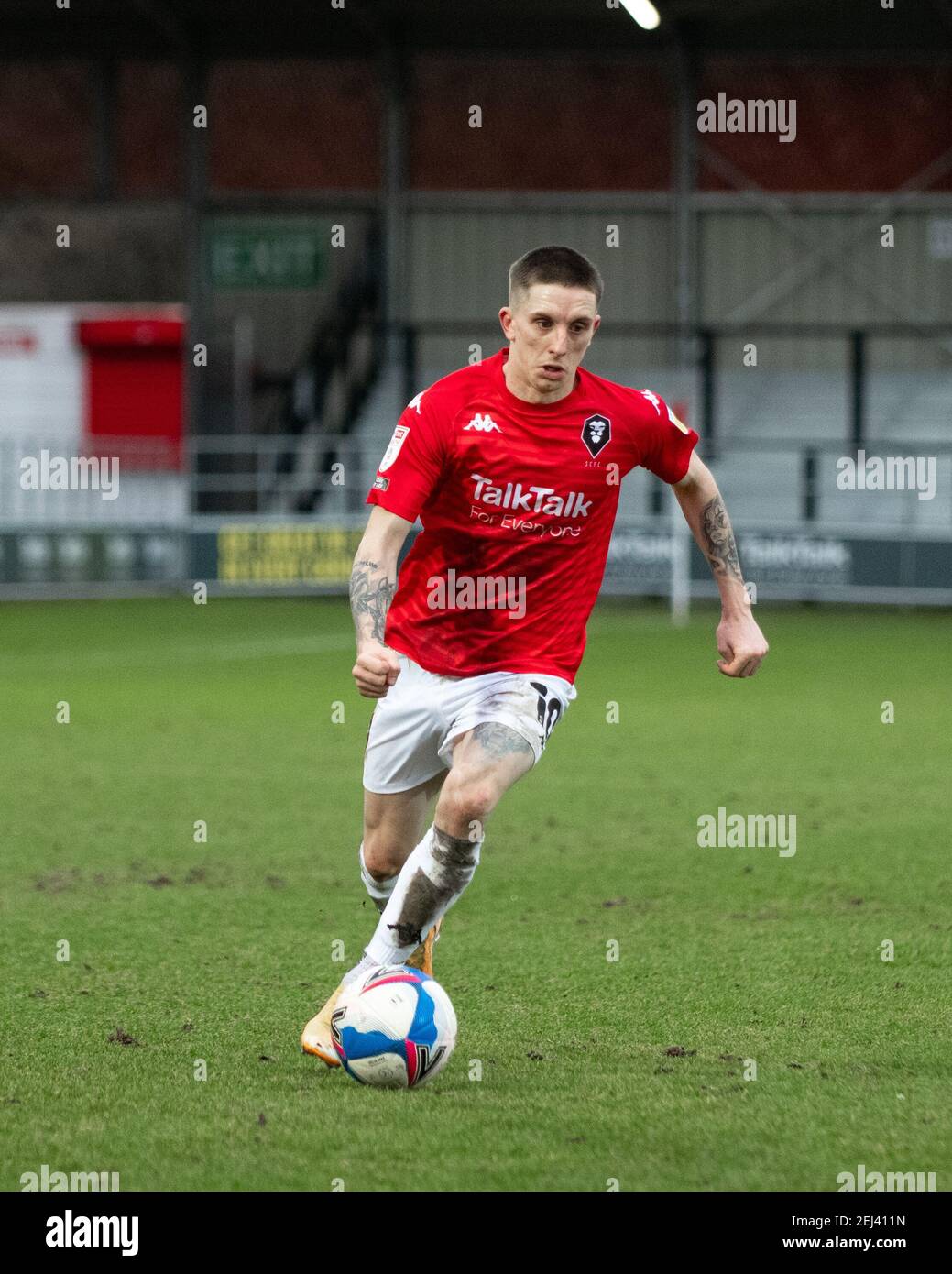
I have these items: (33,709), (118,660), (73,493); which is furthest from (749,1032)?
(73,493)

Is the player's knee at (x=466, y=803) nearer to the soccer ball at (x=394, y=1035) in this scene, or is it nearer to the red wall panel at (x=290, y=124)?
the soccer ball at (x=394, y=1035)

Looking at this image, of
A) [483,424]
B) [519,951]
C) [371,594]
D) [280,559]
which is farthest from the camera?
[280,559]

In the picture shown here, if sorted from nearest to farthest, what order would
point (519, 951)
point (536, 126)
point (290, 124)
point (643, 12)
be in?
point (519, 951) → point (643, 12) → point (536, 126) → point (290, 124)

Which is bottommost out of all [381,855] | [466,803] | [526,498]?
[381,855]

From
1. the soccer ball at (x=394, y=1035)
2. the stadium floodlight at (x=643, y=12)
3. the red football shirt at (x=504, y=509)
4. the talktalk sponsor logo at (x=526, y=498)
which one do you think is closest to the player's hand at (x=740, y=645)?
the red football shirt at (x=504, y=509)

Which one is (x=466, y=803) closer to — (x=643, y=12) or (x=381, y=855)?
(x=381, y=855)

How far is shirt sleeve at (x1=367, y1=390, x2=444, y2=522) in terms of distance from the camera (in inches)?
216

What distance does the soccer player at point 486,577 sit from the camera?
18.1 ft

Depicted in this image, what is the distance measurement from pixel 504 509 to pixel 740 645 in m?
0.82

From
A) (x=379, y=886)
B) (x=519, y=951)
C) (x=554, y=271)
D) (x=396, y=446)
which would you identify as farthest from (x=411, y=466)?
(x=519, y=951)

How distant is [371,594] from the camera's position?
18.0 feet

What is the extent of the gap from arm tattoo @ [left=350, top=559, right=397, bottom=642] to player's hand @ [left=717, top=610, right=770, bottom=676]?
1.01 metres

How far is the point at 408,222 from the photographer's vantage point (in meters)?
30.2
